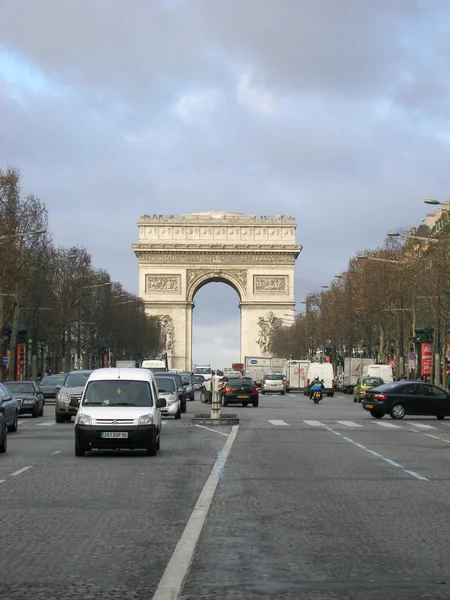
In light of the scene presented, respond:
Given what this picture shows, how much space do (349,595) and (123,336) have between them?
105492 millimetres

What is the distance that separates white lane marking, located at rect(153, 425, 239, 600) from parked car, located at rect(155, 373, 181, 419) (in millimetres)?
21480

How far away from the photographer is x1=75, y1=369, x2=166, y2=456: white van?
21641 mm

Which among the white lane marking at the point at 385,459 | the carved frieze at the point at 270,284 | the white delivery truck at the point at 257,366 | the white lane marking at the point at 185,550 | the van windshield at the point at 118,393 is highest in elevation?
the carved frieze at the point at 270,284

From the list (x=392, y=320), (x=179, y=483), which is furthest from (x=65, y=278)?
(x=179, y=483)

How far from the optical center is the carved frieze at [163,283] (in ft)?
456

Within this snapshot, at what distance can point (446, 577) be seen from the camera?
9227mm

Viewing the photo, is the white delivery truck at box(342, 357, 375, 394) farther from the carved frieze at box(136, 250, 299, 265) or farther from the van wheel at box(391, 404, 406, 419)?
the carved frieze at box(136, 250, 299, 265)

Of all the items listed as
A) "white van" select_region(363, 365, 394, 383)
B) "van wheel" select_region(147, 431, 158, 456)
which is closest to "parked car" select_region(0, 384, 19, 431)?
"van wheel" select_region(147, 431, 158, 456)

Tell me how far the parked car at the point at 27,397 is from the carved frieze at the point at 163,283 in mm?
94538

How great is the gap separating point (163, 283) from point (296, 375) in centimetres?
4715

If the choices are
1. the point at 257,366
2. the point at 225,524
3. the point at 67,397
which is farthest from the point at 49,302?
the point at 225,524

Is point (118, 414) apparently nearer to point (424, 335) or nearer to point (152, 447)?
point (152, 447)

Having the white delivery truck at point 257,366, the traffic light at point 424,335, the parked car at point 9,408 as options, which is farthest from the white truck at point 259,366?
the parked car at point 9,408

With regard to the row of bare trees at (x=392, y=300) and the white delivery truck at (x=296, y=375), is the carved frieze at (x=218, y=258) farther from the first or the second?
the white delivery truck at (x=296, y=375)
